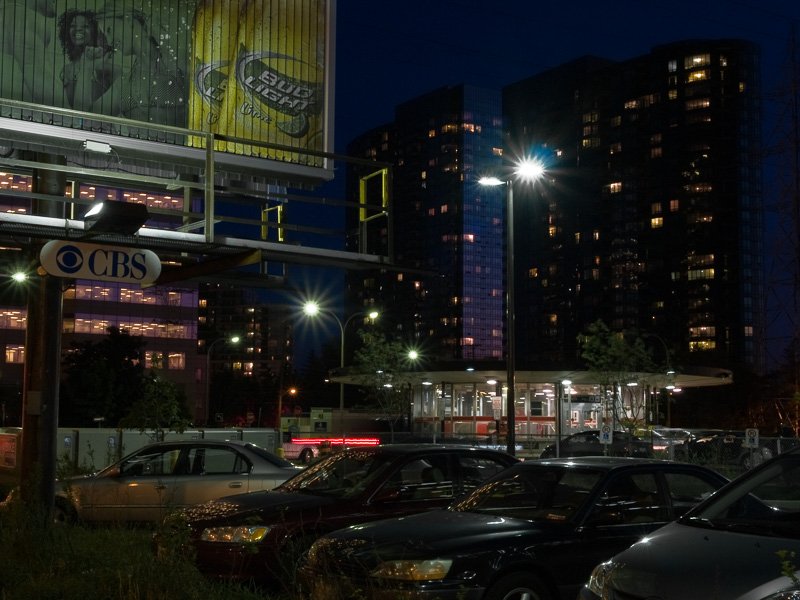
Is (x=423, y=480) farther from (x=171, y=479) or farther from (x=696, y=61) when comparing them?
(x=696, y=61)

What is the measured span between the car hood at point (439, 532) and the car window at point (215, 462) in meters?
6.99

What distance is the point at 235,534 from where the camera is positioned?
9.59 metres

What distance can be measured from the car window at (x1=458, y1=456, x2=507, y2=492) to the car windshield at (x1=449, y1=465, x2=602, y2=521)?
1.52m

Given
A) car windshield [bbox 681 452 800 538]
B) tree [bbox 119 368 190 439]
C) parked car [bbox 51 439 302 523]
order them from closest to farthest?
car windshield [bbox 681 452 800 538], parked car [bbox 51 439 302 523], tree [bbox 119 368 190 439]

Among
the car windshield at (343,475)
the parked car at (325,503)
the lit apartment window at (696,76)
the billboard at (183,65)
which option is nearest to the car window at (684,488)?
the parked car at (325,503)

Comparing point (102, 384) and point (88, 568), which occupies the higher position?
point (102, 384)

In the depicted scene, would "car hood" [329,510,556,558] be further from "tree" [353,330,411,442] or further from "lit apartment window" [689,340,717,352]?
"lit apartment window" [689,340,717,352]

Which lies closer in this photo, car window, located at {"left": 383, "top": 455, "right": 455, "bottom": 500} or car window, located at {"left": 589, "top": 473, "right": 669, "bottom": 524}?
car window, located at {"left": 589, "top": 473, "right": 669, "bottom": 524}

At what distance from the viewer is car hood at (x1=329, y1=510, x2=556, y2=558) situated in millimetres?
7523

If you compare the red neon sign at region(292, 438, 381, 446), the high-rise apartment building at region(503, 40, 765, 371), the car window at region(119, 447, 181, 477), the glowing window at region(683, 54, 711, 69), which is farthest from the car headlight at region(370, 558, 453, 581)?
the glowing window at region(683, 54, 711, 69)

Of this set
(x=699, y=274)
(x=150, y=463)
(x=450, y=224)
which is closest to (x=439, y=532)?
(x=150, y=463)

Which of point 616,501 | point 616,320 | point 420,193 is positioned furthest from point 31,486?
point 420,193

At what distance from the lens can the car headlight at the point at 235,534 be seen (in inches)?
376

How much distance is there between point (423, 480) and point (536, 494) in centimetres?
201
